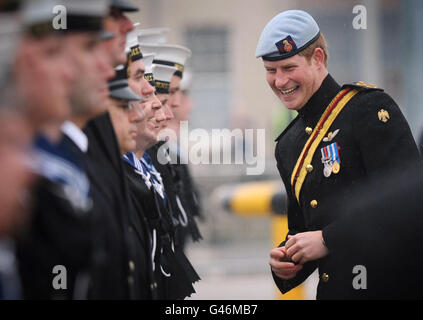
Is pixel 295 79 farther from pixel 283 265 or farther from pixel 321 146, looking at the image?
pixel 283 265

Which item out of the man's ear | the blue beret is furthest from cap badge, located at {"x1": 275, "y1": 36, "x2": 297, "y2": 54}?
the man's ear

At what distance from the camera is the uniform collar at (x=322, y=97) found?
378 cm

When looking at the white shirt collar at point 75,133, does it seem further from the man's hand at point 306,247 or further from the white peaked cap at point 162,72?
the white peaked cap at point 162,72

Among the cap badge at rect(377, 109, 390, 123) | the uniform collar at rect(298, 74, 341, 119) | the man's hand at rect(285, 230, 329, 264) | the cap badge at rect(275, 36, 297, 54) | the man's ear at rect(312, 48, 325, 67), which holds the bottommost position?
the man's hand at rect(285, 230, 329, 264)

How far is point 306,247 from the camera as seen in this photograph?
3.57 metres

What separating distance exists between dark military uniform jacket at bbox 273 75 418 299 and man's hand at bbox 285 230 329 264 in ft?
0.15

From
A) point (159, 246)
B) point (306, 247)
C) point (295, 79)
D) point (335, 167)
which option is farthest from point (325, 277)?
point (295, 79)

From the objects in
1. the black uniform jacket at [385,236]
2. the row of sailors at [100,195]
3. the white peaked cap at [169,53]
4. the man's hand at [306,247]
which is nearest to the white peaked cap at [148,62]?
the row of sailors at [100,195]

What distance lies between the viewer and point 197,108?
21547 millimetres

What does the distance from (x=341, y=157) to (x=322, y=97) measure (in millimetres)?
360

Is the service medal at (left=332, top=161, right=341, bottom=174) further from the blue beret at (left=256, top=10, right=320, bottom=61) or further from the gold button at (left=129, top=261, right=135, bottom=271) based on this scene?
the gold button at (left=129, top=261, right=135, bottom=271)

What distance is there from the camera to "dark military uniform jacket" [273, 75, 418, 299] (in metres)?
3.45
